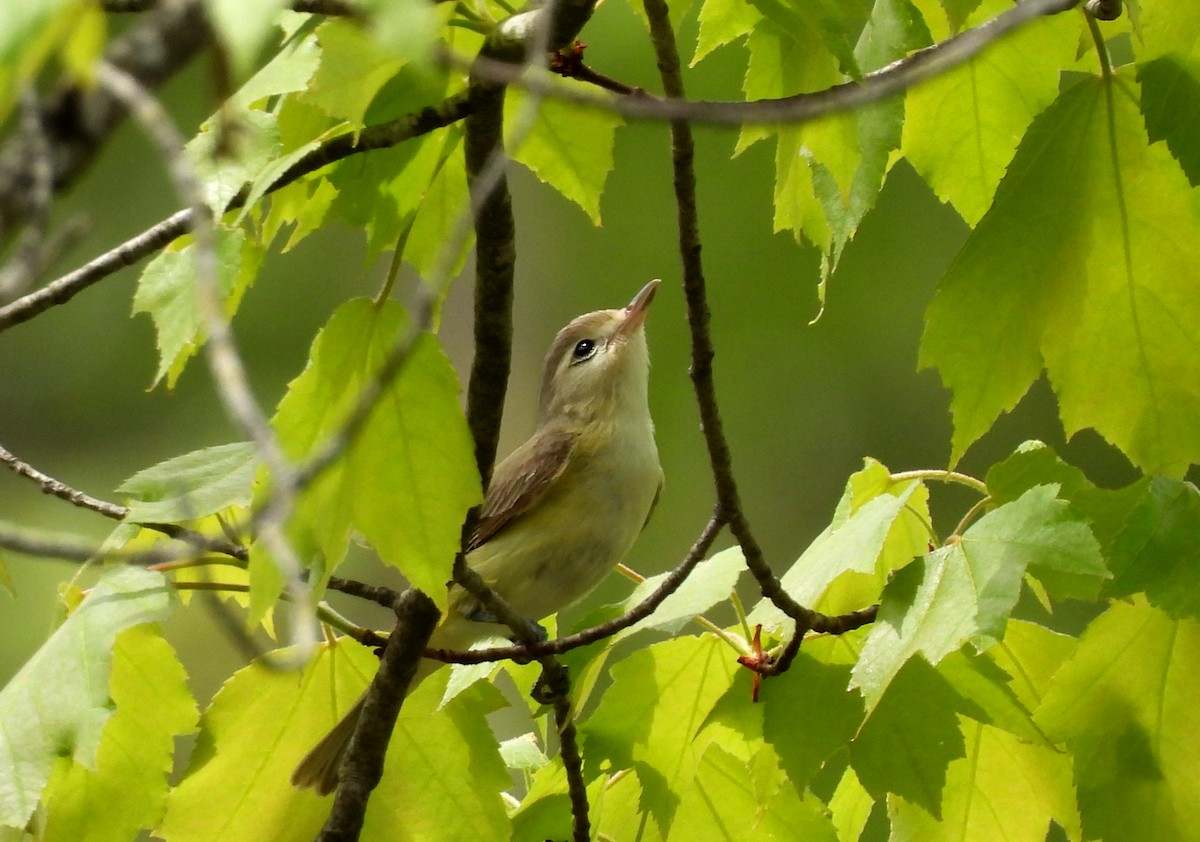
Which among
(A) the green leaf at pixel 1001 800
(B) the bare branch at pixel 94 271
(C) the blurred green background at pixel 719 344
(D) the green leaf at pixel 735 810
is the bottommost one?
(C) the blurred green background at pixel 719 344

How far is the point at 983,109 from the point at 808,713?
2.46 ft

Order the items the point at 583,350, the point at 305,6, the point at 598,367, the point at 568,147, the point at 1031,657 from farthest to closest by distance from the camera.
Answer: the point at 583,350 < the point at 598,367 < the point at 568,147 < the point at 1031,657 < the point at 305,6

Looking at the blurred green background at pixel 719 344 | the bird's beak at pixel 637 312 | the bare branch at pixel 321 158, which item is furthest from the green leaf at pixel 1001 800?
the blurred green background at pixel 719 344

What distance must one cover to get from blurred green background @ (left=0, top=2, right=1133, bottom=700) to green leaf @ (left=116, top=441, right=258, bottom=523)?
5.74 m

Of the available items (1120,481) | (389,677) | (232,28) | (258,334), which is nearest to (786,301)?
(1120,481)

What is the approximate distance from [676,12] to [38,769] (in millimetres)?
1156

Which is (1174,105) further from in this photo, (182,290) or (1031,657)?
(182,290)

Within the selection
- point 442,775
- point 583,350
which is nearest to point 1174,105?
point 442,775

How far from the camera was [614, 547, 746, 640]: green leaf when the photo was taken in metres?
1.61

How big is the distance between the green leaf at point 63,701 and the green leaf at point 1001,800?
93 cm

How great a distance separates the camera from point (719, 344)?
8.88 m

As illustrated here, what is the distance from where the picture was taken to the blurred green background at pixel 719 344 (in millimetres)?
8102

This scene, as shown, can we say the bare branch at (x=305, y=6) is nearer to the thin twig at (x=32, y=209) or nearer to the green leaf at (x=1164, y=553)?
the thin twig at (x=32, y=209)

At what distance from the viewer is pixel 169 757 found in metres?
1.69
